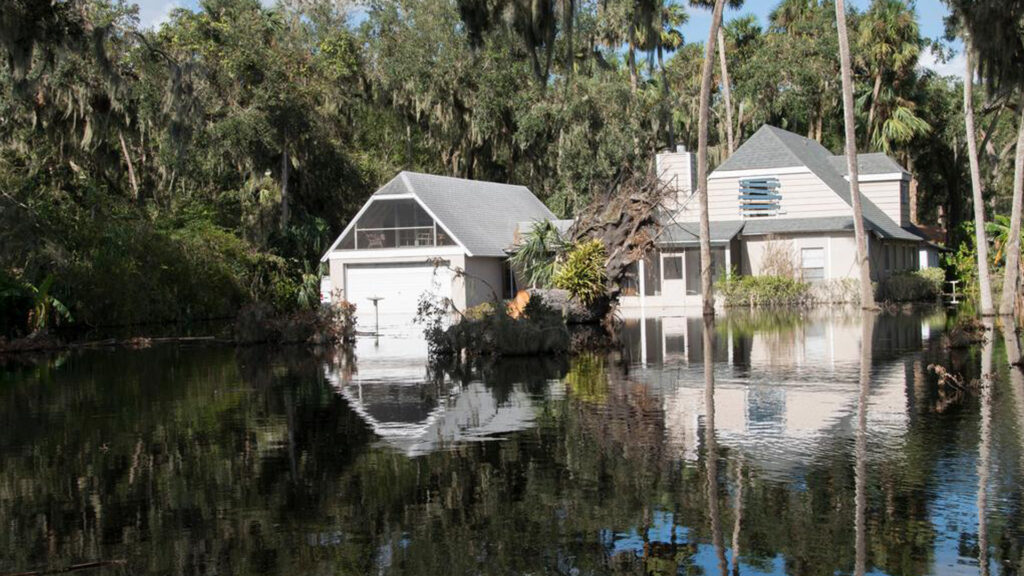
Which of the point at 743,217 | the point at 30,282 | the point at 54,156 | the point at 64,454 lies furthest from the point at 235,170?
the point at 64,454

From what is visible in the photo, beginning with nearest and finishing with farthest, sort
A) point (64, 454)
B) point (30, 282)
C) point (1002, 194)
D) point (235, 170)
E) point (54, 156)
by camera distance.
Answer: point (64, 454) → point (30, 282) → point (54, 156) → point (235, 170) → point (1002, 194)

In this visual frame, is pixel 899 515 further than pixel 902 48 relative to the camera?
No

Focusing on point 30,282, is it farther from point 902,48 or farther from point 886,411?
point 902,48

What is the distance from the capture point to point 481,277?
4272cm

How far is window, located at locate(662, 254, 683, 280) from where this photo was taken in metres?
44.4

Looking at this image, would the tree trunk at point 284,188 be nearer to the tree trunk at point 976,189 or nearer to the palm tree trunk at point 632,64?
the palm tree trunk at point 632,64

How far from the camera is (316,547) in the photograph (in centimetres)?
781

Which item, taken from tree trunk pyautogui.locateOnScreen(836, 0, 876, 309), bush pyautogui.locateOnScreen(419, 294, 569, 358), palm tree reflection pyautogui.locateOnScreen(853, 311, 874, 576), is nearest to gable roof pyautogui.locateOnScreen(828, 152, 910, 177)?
tree trunk pyautogui.locateOnScreen(836, 0, 876, 309)

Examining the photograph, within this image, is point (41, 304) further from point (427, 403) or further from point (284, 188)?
point (427, 403)

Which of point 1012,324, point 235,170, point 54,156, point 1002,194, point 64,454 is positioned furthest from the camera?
point 1002,194

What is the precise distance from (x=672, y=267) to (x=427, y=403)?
3018cm

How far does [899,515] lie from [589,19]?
46642mm

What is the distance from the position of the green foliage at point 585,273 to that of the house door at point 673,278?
12.0 meters

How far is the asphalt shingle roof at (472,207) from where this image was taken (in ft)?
137
